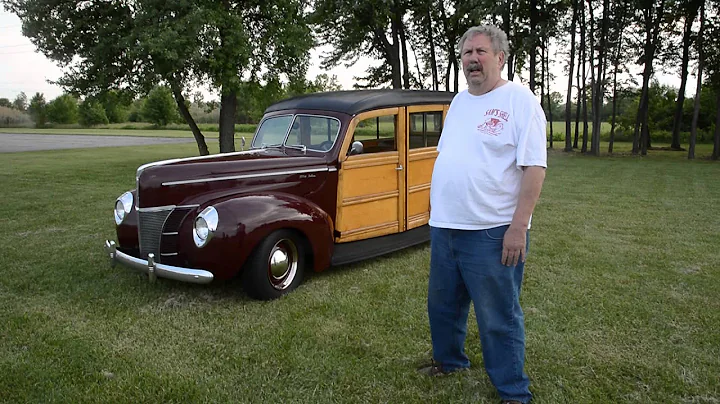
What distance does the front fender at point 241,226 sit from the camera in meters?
4.12

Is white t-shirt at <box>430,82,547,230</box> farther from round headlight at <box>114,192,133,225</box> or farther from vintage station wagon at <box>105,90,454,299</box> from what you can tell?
round headlight at <box>114,192,133,225</box>

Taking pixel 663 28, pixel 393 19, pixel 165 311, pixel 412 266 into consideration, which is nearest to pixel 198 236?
pixel 165 311

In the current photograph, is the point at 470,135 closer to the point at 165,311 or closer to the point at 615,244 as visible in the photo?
the point at 165,311

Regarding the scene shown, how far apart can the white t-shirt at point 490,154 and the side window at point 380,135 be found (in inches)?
114

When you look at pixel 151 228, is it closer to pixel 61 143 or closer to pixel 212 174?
pixel 212 174

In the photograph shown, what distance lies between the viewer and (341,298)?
450cm

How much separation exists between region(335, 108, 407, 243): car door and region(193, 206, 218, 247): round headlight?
4.57 ft

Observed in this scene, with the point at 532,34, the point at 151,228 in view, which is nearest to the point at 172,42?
the point at 151,228

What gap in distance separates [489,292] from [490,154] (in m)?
0.72

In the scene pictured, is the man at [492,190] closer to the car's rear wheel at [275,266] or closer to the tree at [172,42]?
the car's rear wheel at [275,266]

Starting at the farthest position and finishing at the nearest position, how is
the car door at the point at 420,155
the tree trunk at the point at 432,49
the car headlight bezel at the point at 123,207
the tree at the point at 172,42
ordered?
the tree trunk at the point at 432,49, the tree at the point at 172,42, the car door at the point at 420,155, the car headlight bezel at the point at 123,207

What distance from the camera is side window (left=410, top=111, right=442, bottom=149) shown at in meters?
5.77

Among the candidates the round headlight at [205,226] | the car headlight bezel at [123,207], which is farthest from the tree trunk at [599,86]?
the round headlight at [205,226]

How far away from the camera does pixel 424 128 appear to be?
5.92 m
